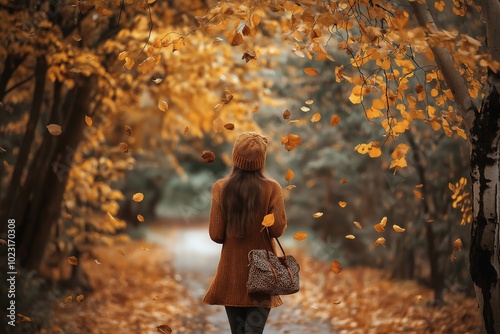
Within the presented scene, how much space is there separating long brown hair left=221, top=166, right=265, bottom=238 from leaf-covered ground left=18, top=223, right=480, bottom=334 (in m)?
1.05

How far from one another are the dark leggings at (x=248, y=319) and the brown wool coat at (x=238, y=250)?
0.07 m

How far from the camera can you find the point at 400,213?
11.1m

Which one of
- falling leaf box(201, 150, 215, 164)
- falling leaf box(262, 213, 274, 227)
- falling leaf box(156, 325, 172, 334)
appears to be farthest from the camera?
falling leaf box(156, 325, 172, 334)

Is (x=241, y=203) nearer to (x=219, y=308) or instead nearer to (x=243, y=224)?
(x=243, y=224)

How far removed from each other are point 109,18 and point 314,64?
12.2 feet

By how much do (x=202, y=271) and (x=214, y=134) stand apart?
596 cm

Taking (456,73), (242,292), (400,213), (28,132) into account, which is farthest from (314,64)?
(242,292)

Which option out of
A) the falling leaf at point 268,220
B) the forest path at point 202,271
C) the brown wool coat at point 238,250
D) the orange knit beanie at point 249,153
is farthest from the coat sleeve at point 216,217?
the forest path at point 202,271

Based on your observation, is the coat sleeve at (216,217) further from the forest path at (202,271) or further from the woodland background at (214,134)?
the forest path at (202,271)

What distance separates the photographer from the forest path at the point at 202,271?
802cm

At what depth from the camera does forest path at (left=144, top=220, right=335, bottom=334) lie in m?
8.02

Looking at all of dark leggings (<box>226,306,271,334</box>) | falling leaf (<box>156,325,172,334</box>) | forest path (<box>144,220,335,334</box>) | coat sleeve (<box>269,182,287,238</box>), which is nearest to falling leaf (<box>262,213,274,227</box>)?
coat sleeve (<box>269,182,287,238</box>)

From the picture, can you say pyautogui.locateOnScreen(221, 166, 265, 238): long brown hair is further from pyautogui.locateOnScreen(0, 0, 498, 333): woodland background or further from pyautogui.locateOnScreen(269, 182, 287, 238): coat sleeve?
pyautogui.locateOnScreen(0, 0, 498, 333): woodland background

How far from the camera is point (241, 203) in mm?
4367
